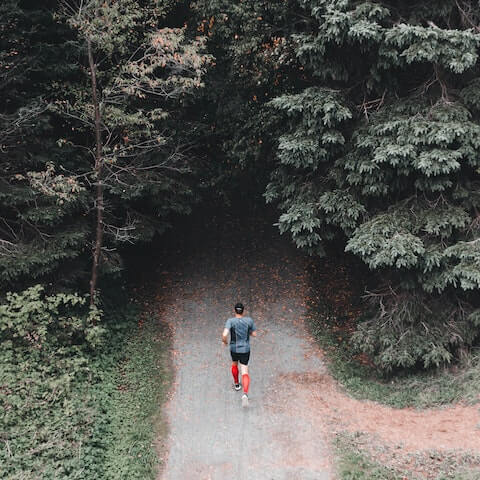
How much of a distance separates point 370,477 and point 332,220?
5.43 m

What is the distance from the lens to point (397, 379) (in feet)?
39.9

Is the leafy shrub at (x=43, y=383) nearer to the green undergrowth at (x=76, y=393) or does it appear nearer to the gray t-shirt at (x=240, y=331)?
the green undergrowth at (x=76, y=393)

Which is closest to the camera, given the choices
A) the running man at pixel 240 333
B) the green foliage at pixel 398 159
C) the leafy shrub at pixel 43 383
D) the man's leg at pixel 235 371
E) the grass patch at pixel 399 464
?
the grass patch at pixel 399 464

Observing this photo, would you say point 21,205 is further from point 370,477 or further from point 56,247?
point 370,477

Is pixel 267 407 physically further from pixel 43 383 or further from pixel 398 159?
pixel 398 159

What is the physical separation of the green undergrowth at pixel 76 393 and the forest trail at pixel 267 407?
0.61 metres

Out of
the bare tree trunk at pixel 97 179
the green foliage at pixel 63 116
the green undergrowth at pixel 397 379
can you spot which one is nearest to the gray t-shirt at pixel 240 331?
the green undergrowth at pixel 397 379

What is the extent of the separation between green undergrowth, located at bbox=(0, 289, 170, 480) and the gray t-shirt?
7.51ft

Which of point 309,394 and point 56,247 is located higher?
point 56,247

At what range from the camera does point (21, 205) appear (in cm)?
1227

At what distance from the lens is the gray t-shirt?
10.4 metres

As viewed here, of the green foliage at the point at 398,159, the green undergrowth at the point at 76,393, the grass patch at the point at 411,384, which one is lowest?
the grass patch at the point at 411,384

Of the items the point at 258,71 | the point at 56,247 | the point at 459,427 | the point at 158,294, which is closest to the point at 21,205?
the point at 56,247

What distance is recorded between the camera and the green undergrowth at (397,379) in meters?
11.3
